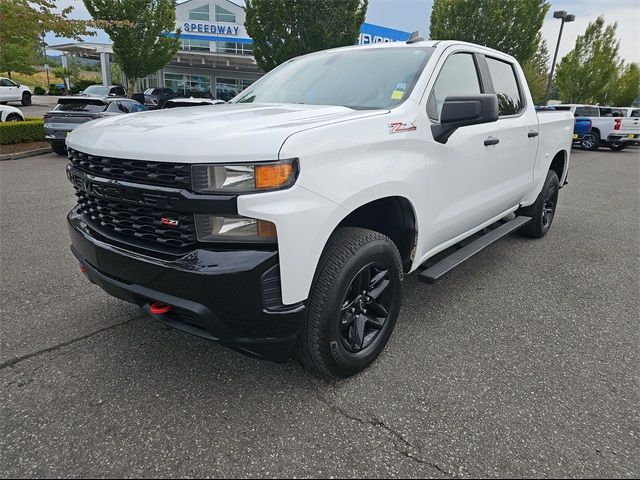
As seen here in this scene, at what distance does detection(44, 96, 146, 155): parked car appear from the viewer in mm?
10562

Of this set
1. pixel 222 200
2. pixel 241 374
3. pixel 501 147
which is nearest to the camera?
pixel 222 200

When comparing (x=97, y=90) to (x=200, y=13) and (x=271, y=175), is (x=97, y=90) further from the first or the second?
(x=271, y=175)

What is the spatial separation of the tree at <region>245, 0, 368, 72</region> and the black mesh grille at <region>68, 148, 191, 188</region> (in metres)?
16.3

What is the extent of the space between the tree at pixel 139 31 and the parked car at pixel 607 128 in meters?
17.4

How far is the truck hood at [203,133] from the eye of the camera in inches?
74.7

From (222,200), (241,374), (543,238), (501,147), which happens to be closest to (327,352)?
(241,374)

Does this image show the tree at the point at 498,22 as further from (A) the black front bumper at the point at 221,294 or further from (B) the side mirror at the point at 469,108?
(A) the black front bumper at the point at 221,294

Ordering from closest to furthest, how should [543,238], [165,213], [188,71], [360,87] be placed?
[165,213] → [360,87] → [543,238] → [188,71]

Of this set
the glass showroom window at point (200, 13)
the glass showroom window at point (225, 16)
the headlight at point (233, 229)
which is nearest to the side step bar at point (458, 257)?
the headlight at point (233, 229)

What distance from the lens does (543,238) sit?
5.47 meters

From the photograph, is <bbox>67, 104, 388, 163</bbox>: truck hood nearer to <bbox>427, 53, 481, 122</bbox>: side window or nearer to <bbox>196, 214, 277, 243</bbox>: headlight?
<bbox>196, 214, 277, 243</bbox>: headlight

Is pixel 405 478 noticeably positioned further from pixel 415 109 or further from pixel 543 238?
pixel 543 238

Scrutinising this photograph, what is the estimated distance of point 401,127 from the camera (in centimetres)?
253

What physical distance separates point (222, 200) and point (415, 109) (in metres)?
1.37
